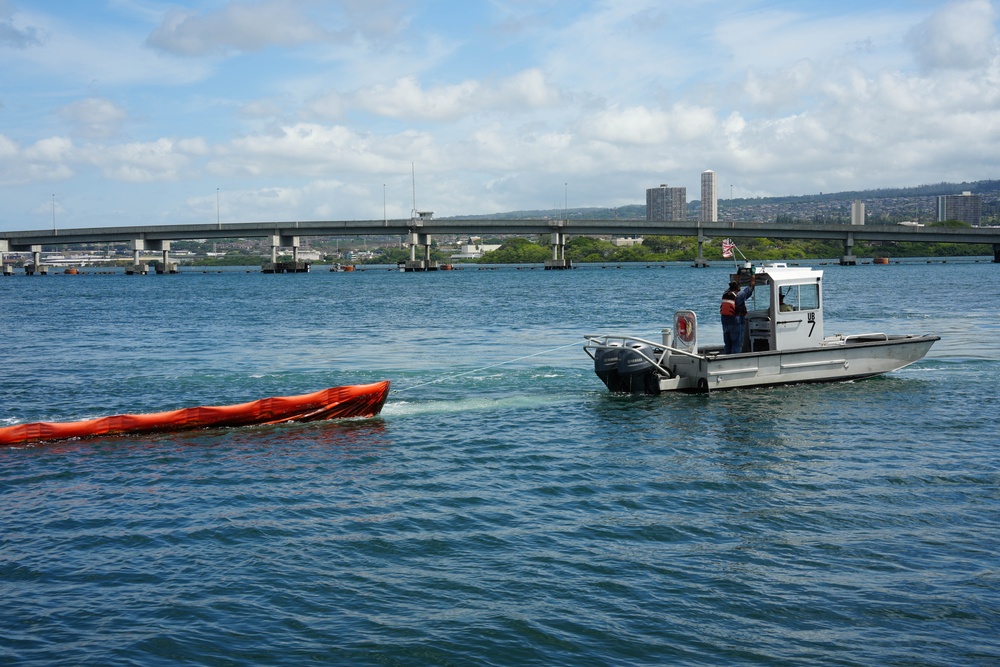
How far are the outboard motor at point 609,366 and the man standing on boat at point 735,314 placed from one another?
3093mm

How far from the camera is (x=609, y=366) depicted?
25.9 meters

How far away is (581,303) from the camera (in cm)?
7300

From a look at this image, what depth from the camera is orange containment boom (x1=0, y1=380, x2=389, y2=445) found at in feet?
67.5

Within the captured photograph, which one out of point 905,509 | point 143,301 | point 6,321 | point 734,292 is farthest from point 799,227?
point 905,509

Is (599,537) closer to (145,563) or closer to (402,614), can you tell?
(402,614)

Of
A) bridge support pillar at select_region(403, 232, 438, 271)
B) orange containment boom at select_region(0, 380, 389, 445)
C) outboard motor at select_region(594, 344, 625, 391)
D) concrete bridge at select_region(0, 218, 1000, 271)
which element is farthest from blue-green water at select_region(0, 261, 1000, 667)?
bridge support pillar at select_region(403, 232, 438, 271)

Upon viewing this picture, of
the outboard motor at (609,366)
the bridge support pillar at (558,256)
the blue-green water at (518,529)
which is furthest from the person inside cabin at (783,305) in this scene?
the bridge support pillar at (558,256)

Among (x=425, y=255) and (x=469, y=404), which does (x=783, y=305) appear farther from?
(x=425, y=255)

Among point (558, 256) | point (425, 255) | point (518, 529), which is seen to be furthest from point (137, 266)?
point (518, 529)

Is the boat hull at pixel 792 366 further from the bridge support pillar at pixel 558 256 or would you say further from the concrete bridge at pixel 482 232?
the bridge support pillar at pixel 558 256

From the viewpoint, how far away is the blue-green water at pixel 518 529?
1035cm

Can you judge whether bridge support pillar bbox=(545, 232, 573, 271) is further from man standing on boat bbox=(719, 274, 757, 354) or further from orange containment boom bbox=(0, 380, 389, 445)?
orange containment boom bbox=(0, 380, 389, 445)

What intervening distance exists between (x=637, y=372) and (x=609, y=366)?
78cm

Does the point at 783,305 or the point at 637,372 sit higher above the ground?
the point at 783,305
